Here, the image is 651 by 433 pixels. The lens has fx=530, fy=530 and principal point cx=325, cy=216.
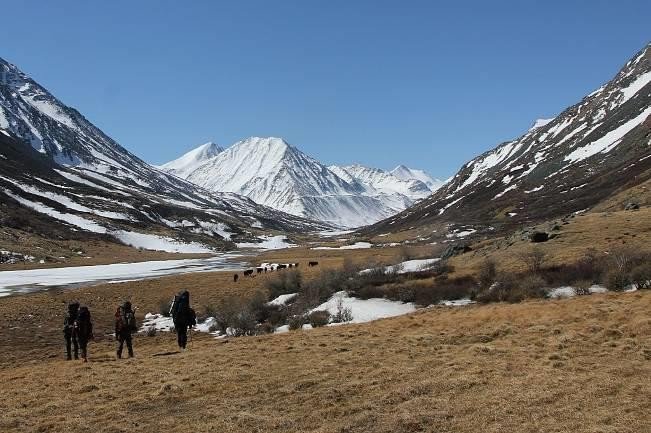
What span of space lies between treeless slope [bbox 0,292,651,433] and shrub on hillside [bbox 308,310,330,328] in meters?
7.09

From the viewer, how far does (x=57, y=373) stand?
19.5m

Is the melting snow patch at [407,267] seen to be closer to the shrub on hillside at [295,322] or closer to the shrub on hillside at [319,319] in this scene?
the shrub on hillside at [295,322]

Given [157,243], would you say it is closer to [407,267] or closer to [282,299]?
[407,267]

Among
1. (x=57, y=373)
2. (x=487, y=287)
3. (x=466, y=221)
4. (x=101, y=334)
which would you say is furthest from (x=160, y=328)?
(x=466, y=221)

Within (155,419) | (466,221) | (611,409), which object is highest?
(466,221)

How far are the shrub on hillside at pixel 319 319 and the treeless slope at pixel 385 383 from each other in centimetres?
709

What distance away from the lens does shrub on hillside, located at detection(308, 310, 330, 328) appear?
31.0 meters

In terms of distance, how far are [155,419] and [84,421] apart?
6.07ft

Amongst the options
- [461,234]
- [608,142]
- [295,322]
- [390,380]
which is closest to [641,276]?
[295,322]

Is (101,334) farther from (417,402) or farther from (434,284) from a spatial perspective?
(417,402)

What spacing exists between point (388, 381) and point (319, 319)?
1592 cm

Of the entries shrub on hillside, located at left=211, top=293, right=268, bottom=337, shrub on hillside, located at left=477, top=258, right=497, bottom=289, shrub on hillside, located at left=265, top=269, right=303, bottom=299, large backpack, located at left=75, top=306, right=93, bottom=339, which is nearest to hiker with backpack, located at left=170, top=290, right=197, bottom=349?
large backpack, located at left=75, top=306, right=93, bottom=339

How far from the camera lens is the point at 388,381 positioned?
15438mm

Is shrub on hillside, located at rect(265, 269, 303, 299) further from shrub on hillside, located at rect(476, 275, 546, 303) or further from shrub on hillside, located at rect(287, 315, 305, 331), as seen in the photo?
shrub on hillside, located at rect(476, 275, 546, 303)
